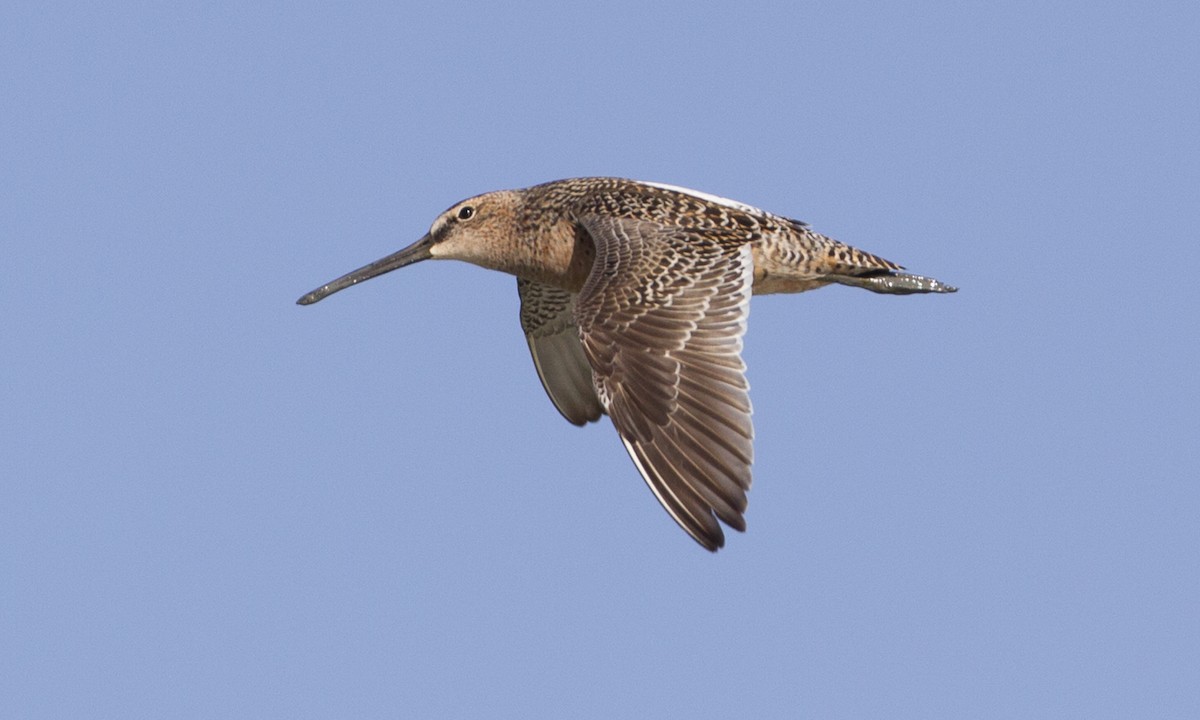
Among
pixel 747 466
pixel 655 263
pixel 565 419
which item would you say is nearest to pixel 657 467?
pixel 747 466

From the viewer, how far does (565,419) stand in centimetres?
1738

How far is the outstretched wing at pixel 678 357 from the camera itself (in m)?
12.8

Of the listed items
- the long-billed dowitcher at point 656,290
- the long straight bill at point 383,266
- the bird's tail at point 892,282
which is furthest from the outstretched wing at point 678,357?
the long straight bill at point 383,266

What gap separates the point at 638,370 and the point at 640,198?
243 cm

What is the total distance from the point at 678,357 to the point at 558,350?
13.1ft

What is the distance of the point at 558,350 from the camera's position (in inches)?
692

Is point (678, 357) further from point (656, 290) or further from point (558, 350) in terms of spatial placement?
point (558, 350)

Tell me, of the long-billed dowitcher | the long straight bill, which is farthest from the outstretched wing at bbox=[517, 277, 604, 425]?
the long straight bill

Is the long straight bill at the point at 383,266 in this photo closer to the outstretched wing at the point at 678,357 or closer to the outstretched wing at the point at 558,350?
the outstretched wing at the point at 558,350

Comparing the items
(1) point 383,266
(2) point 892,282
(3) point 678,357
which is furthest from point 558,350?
(3) point 678,357

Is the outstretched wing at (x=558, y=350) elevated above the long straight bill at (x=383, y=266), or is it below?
below

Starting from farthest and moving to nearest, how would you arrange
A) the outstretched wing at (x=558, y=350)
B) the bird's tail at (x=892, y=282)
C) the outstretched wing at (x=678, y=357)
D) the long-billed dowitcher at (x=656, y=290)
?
the outstretched wing at (x=558, y=350) → the bird's tail at (x=892, y=282) → the long-billed dowitcher at (x=656, y=290) → the outstretched wing at (x=678, y=357)

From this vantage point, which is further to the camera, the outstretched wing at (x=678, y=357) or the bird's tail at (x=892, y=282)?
the bird's tail at (x=892, y=282)

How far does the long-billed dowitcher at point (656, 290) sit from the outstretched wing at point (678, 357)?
11mm
